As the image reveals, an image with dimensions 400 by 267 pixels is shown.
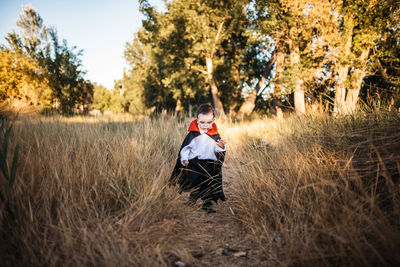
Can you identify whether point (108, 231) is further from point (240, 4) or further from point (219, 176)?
point (240, 4)

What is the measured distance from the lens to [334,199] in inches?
69.2

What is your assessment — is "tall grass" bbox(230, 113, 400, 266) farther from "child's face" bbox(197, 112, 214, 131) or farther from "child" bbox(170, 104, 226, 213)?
"child's face" bbox(197, 112, 214, 131)

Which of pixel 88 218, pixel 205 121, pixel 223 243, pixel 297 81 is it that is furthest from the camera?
pixel 297 81

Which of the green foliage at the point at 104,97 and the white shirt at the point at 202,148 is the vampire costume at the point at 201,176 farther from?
the green foliage at the point at 104,97

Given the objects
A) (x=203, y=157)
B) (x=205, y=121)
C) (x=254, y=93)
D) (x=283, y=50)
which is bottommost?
(x=203, y=157)

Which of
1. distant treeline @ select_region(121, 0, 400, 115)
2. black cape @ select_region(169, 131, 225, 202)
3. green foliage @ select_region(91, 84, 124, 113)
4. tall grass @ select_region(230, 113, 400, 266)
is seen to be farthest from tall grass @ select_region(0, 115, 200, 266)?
green foliage @ select_region(91, 84, 124, 113)

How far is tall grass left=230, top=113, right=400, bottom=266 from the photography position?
1.36 metres

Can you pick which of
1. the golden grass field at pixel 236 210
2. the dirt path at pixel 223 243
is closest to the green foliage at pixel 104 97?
the golden grass field at pixel 236 210

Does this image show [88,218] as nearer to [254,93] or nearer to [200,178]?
[200,178]

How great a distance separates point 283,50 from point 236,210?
31.5ft

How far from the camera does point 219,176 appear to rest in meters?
2.82

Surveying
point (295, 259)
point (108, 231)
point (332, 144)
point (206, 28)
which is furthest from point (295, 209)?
point (206, 28)

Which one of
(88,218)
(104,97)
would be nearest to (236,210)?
(88,218)

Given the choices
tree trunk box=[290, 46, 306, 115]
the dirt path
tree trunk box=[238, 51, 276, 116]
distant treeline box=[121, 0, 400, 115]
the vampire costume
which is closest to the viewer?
the dirt path
